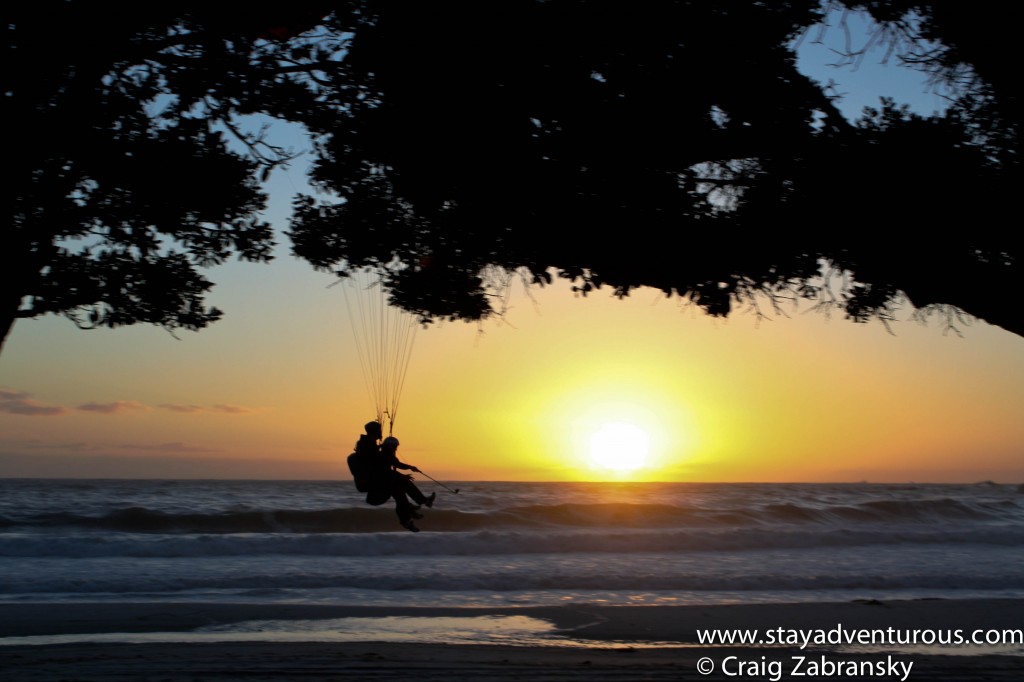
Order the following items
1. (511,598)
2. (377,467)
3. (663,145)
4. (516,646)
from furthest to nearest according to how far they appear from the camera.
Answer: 1. (511,598)
2. (377,467)
3. (516,646)
4. (663,145)

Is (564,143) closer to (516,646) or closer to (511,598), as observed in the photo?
(516,646)

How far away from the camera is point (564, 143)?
18.7 ft

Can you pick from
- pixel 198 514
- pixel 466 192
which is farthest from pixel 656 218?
pixel 198 514

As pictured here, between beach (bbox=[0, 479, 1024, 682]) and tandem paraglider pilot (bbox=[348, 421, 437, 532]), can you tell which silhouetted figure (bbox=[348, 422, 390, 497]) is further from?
beach (bbox=[0, 479, 1024, 682])

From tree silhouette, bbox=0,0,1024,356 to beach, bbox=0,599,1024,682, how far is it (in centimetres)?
383

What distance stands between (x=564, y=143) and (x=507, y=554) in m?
16.1

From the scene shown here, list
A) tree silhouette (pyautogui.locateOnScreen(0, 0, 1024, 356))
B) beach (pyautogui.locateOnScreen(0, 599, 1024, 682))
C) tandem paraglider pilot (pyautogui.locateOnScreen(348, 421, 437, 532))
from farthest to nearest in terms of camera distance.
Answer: tandem paraglider pilot (pyautogui.locateOnScreen(348, 421, 437, 532)) → beach (pyautogui.locateOnScreen(0, 599, 1024, 682)) → tree silhouette (pyautogui.locateOnScreen(0, 0, 1024, 356))

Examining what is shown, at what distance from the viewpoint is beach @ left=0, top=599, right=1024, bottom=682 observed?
26.2ft

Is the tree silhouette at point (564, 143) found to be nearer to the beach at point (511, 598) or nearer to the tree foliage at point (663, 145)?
the tree foliage at point (663, 145)

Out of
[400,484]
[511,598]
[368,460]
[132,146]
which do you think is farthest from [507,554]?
[132,146]

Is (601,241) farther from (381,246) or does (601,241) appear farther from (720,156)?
(381,246)

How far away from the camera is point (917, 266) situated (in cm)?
528

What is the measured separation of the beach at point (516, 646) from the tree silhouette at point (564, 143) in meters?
3.83

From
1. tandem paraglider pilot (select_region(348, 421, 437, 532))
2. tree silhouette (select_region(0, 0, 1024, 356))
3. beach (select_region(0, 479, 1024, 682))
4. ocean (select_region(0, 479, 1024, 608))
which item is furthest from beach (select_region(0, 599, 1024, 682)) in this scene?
tree silhouette (select_region(0, 0, 1024, 356))
